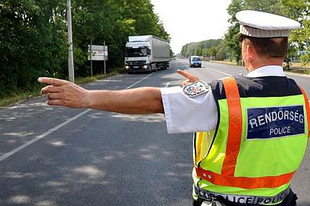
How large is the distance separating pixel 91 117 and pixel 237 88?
8482 mm

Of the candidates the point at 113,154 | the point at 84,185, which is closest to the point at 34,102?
the point at 113,154

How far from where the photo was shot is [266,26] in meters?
1.50

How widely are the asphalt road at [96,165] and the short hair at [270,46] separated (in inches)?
107

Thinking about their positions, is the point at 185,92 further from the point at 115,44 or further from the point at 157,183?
the point at 115,44

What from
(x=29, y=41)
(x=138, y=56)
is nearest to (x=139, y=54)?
(x=138, y=56)

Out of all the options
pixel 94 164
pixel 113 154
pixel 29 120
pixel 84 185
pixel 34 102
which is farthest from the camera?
pixel 34 102

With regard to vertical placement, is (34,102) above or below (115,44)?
below

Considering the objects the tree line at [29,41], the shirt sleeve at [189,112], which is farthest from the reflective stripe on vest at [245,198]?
the tree line at [29,41]

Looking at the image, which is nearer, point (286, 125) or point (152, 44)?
point (286, 125)

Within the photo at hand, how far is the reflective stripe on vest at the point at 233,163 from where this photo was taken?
1.46 m

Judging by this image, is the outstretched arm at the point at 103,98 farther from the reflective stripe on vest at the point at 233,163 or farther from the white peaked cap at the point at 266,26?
the white peaked cap at the point at 266,26

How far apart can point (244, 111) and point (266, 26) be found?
1.21 ft

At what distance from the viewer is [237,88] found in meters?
1.50

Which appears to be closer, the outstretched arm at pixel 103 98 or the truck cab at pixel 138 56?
the outstretched arm at pixel 103 98
